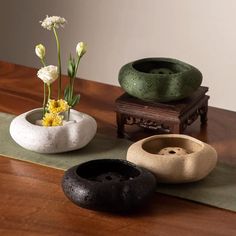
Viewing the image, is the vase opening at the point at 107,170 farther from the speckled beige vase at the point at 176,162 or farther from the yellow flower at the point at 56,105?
the yellow flower at the point at 56,105

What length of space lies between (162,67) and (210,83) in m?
1.21

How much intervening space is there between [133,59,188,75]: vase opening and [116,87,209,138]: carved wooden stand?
0.07 meters

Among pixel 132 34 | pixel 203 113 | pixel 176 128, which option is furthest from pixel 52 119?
pixel 132 34

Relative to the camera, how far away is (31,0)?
2.97 meters

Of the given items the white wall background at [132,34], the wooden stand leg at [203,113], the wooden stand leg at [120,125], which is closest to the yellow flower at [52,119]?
the wooden stand leg at [120,125]

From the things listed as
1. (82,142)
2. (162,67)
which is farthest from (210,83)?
(82,142)

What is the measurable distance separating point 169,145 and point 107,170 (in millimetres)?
163

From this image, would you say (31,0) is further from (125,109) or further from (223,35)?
(125,109)

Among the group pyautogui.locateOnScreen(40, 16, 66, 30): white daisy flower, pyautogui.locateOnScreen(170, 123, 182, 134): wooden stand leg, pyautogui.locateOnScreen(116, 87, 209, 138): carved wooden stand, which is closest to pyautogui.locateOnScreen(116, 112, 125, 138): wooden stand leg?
pyautogui.locateOnScreen(116, 87, 209, 138): carved wooden stand

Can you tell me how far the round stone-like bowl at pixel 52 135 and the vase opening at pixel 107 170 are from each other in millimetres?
157

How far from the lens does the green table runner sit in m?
1.16

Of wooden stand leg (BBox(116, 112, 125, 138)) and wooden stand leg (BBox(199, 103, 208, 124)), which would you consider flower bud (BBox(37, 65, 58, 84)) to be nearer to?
wooden stand leg (BBox(116, 112, 125, 138))

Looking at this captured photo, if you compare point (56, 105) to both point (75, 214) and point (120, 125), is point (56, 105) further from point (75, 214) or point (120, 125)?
point (75, 214)

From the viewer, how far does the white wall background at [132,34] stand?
8.57 feet
